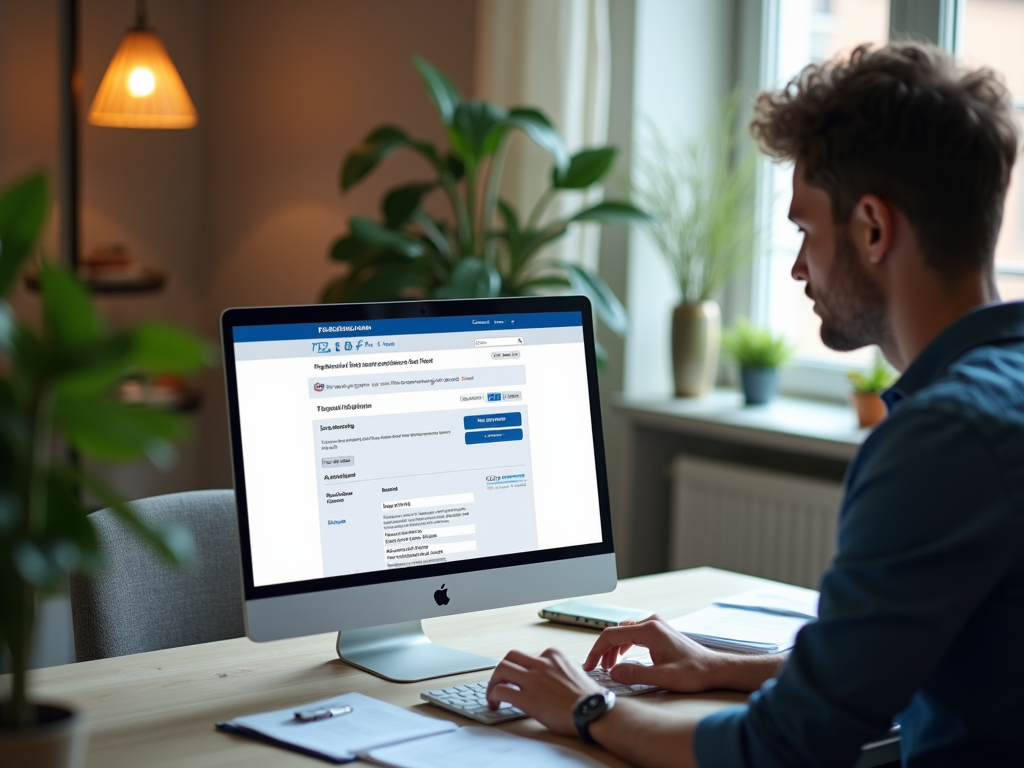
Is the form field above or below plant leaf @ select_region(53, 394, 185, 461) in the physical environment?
below

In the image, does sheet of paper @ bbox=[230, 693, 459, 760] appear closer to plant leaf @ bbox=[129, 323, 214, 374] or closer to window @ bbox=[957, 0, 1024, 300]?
plant leaf @ bbox=[129, 323, 214, 374]

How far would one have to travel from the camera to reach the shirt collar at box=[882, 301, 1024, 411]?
45.4 inches

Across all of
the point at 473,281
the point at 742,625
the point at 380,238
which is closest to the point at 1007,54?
the point at 473,281

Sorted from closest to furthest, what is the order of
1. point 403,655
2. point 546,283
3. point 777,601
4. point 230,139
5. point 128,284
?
point 403,655, point 777,601, point 546,283, point 128,284, point 230,139

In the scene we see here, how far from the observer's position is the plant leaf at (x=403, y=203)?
283 cm

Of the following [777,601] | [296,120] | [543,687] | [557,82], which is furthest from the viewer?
[296,120]

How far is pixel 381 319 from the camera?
1.44 m

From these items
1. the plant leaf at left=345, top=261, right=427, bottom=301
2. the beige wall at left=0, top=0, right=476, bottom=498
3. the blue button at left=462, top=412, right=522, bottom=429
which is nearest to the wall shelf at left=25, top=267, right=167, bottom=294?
the beige wall at left=0, top=0, right=476, bottom=498

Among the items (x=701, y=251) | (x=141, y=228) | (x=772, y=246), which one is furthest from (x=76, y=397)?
(x=141, y=228)

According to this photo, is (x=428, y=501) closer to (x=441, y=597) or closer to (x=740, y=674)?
(x=441, y=597)

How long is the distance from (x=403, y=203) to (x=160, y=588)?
1360mm

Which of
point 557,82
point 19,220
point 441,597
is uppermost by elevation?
point 557,82

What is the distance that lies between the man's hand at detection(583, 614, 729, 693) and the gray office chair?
0.57 meters

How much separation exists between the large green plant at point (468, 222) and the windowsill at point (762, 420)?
338 mm
